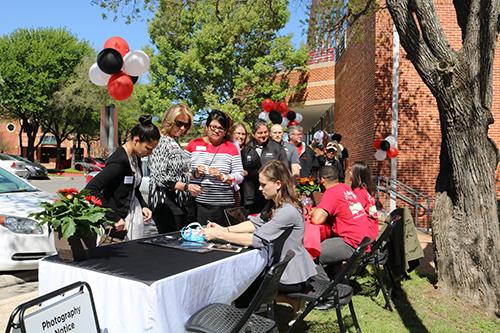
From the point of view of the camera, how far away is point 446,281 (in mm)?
5512

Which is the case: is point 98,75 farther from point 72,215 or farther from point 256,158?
point 72,215

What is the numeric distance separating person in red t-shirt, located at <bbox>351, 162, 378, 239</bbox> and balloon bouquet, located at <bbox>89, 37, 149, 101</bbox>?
3.53 m

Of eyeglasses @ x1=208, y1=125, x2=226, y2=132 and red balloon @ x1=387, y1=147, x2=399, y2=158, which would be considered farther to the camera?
red balloon @ x1=387, y1=147, x2=399, y2=158

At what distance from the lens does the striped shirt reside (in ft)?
15.4

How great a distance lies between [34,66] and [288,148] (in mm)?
31916

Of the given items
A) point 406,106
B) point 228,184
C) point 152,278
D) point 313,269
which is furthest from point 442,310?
point 406,106

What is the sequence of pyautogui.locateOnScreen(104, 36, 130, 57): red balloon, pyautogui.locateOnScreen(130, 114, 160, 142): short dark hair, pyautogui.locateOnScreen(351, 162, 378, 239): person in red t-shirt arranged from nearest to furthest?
pyautogui.locateOnScreen(130, 114, 160, 142): short dark hair → pyautogui.locateOnScreen(351, 162, 378, 239): person in red t-shirt → pyautogui.locateOnScreen(104, 36, 130, 57): red balloon

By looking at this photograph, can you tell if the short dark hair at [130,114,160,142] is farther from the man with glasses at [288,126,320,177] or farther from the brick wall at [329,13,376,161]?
the brick wall at [329,13,376,161]

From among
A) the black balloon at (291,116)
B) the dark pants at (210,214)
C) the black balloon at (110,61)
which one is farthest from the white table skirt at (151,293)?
the black balloon at (291,116)

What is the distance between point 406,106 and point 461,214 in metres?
7.55

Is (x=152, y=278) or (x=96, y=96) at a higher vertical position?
(x=96, y=96)

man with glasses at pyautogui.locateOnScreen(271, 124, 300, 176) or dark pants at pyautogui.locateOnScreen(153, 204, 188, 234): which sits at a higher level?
man with glasses at pyautogui.locateOnScreen(271, 124, 300, 176)

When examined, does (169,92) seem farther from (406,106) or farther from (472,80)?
(472,80)

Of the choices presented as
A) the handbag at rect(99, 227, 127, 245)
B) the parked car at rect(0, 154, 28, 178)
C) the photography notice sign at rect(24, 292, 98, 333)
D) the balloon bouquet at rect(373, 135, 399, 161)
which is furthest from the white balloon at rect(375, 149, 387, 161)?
the parked car at rect(0, 154, 28, 178)
